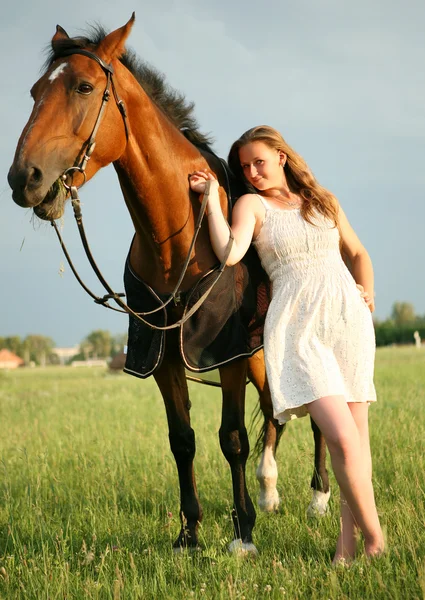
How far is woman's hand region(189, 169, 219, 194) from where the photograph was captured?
3676mm

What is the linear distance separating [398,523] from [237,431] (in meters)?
1.02

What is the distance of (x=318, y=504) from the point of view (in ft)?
15.2

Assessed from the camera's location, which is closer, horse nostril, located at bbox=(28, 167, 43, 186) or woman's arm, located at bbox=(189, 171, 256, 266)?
horse nostril, located at bbox=(28, 167, 43, 186)

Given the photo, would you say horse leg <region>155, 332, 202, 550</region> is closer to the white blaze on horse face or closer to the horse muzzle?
the horse muzzle

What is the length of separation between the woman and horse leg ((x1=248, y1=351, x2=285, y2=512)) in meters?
1.27

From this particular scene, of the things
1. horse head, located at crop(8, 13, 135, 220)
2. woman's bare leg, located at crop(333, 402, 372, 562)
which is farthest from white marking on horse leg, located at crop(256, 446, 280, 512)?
horse head, located at crop(8, 13, 135, 220)

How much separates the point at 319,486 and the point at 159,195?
8.68ft

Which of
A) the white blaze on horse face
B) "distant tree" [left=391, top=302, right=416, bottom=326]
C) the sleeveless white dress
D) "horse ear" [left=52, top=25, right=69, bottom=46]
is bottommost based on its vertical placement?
the sleeveless white dress

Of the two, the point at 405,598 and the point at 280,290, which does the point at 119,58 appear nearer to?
the point at 280,290

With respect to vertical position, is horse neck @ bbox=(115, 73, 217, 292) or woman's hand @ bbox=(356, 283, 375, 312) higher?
horse neck @ bbox=(115, 73, 217, 292)

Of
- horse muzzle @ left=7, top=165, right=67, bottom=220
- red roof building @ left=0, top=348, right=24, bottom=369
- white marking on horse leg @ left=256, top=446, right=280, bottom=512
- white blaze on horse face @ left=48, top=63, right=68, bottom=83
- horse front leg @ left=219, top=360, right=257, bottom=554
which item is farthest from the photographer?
red roof building @ left=0, top=348, right=24, bottom=369

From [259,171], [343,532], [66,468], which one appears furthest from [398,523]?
[66,468]

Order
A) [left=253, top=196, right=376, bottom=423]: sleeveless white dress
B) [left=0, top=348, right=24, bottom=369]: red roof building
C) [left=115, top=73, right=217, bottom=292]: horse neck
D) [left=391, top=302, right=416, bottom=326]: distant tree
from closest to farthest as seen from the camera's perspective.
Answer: [left=253, top=196, right=376, bottom=423]: sleeveless white dress, [left=115, top=73, right=217, bottom=292]: horse neck, [left=0, top=348, right=24, bottom=369]: red roof building, [left=391, top=302, right=416, bottom=326]: distant tree

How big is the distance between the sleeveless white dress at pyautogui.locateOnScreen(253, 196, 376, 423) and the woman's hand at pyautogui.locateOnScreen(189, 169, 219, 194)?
424 millimetres
